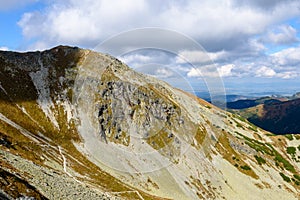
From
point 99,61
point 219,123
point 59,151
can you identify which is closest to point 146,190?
point 59,151

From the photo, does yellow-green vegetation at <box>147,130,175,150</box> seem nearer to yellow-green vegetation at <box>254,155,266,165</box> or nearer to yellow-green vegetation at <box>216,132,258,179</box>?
yellow-green vegetation at <box>216,132,258,179</box>

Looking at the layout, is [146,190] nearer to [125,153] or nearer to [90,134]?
[125,153]

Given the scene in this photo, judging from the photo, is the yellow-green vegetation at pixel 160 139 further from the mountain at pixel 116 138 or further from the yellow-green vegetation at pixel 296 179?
the yellow-green vegetation at pixel 296 179

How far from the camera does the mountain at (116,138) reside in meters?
76.5

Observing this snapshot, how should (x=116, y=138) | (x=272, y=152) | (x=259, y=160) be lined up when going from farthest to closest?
(x=272, y=152)
(x=259, y=160)
(x=116, y=138)

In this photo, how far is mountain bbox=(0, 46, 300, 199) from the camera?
7650cm

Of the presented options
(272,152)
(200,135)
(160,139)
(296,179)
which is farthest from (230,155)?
(272,152)

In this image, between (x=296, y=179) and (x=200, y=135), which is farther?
(x=296, y=179)

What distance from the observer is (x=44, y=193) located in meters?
40.4

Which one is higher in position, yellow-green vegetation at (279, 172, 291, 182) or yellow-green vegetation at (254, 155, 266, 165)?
yellow-green vegetation at (254, 155, 266, 165)

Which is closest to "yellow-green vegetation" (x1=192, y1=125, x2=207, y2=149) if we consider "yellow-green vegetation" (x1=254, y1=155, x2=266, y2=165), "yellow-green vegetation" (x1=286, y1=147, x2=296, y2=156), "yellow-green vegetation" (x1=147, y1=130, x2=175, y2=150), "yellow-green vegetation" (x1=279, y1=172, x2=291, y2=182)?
"yellow-green vegetation" (x1=147, y1=130, x2=175, y2=150)

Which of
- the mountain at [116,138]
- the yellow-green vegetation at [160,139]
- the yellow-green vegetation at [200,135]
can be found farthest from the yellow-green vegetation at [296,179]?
the yellow-green vegetation at [160,139]

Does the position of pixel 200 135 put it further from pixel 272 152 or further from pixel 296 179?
pixel 272 152

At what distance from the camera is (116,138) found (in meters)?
98.6
